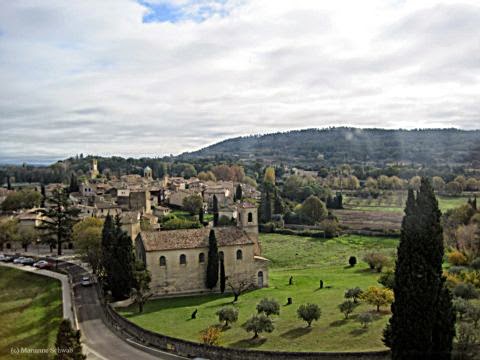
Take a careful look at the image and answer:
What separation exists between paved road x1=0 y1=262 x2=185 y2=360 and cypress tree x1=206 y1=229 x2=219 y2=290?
26.2 ft

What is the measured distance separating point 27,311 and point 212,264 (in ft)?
42.3

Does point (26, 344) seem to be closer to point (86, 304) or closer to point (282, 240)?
point (86, 304)

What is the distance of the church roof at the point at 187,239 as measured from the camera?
119 ft

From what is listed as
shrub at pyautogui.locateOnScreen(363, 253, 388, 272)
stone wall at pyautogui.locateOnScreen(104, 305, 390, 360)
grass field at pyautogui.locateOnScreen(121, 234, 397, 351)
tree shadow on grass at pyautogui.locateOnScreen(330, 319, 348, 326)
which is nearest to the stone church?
grass field at pyautogui.locateOnScreen(121, 234, 397, 351)

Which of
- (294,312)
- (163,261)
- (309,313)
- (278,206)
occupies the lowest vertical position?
(294,312)

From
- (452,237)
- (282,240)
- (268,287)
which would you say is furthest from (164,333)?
(282,240)

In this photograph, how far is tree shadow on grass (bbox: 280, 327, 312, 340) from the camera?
23.4 metres

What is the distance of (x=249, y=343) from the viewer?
75.3ft

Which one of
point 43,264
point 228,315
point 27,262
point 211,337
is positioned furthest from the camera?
point 27,262

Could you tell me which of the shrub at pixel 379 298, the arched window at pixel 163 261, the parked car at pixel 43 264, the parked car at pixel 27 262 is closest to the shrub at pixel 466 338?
the shrub at pixel 379 298

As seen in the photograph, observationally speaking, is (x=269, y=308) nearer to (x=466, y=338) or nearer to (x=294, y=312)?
(x=294, y=312)

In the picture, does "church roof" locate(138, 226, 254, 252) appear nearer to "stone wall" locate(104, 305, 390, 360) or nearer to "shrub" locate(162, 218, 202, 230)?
"stone wall" locate(104, 305, 390, 360)

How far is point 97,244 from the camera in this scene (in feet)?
136

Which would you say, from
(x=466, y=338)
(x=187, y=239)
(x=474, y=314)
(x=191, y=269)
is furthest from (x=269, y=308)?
(x=187, y=239)
